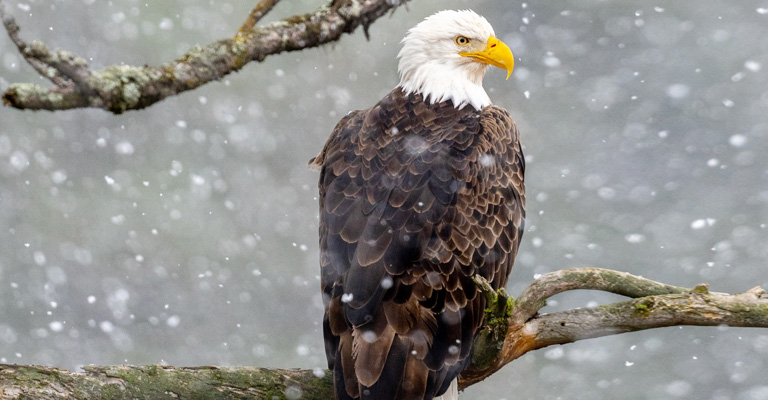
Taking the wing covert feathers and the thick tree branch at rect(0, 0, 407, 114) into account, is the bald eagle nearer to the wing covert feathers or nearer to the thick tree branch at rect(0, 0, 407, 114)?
the wing covert feathers

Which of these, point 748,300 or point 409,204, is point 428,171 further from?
point 748,300

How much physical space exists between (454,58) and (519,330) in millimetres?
1825

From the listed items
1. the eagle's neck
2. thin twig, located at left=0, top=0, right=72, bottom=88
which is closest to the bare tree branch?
the eagle's neck

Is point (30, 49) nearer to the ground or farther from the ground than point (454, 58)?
nearer to the ground

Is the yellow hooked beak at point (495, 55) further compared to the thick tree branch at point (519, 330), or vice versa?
the yellow hooked beak at point (495, 55)

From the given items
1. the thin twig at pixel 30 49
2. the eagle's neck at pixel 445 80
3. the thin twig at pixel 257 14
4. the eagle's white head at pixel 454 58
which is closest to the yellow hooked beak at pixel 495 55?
the eagle's white head at pixel 454 58

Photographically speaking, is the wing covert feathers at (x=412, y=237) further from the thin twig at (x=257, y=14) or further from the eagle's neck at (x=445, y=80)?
the thin twig at (x=257, y=14)

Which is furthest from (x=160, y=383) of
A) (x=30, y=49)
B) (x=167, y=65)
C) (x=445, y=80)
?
(x=445, y=80)

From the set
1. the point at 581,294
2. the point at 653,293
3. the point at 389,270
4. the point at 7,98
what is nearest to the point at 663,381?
the point at 581,294

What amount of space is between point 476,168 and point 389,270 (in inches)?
32.0

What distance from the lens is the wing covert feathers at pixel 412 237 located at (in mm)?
3617

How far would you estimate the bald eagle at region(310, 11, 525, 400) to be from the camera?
3.63 meters

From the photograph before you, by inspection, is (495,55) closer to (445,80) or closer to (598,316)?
(445,80)

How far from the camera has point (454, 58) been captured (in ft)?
15.8
